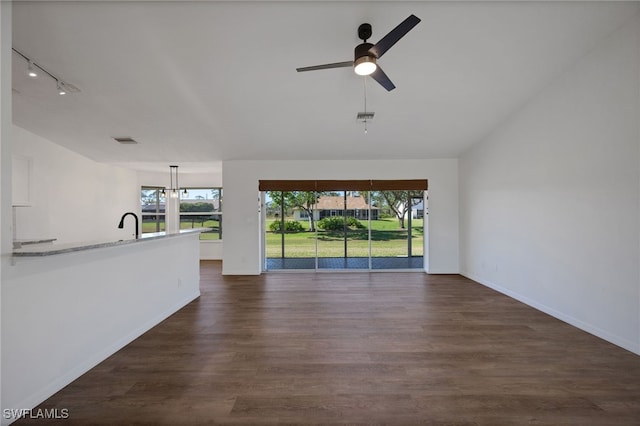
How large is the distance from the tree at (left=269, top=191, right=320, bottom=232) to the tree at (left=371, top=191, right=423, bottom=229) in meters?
1.46

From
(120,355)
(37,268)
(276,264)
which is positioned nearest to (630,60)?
(37,268)

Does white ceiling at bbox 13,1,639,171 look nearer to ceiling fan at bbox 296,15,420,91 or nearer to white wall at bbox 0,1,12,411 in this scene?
ceiling fan at bbox 296,15,420,91

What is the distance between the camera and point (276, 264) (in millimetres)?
6941

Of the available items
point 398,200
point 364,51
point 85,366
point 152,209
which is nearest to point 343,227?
point 398,200

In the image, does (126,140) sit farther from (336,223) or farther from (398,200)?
(398,200)

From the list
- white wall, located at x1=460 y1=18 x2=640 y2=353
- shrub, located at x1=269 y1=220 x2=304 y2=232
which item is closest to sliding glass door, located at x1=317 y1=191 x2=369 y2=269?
shrub, located at x1=269 y1=220 x2=304 y2=232

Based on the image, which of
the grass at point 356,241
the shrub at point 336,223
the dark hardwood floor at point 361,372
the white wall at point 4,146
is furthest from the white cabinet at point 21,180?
the shrub at point 336,223

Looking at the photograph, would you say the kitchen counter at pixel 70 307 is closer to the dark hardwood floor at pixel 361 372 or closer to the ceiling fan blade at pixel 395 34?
the dark hardwood floor at pixel 361 372

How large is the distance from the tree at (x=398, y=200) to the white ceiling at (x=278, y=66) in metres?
1.57

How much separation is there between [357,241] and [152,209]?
20.1ft

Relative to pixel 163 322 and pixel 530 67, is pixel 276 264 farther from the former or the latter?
pixel 530 67

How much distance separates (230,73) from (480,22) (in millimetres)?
2723

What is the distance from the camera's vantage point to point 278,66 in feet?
10.2

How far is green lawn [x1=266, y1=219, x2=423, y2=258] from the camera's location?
20.9 ft
